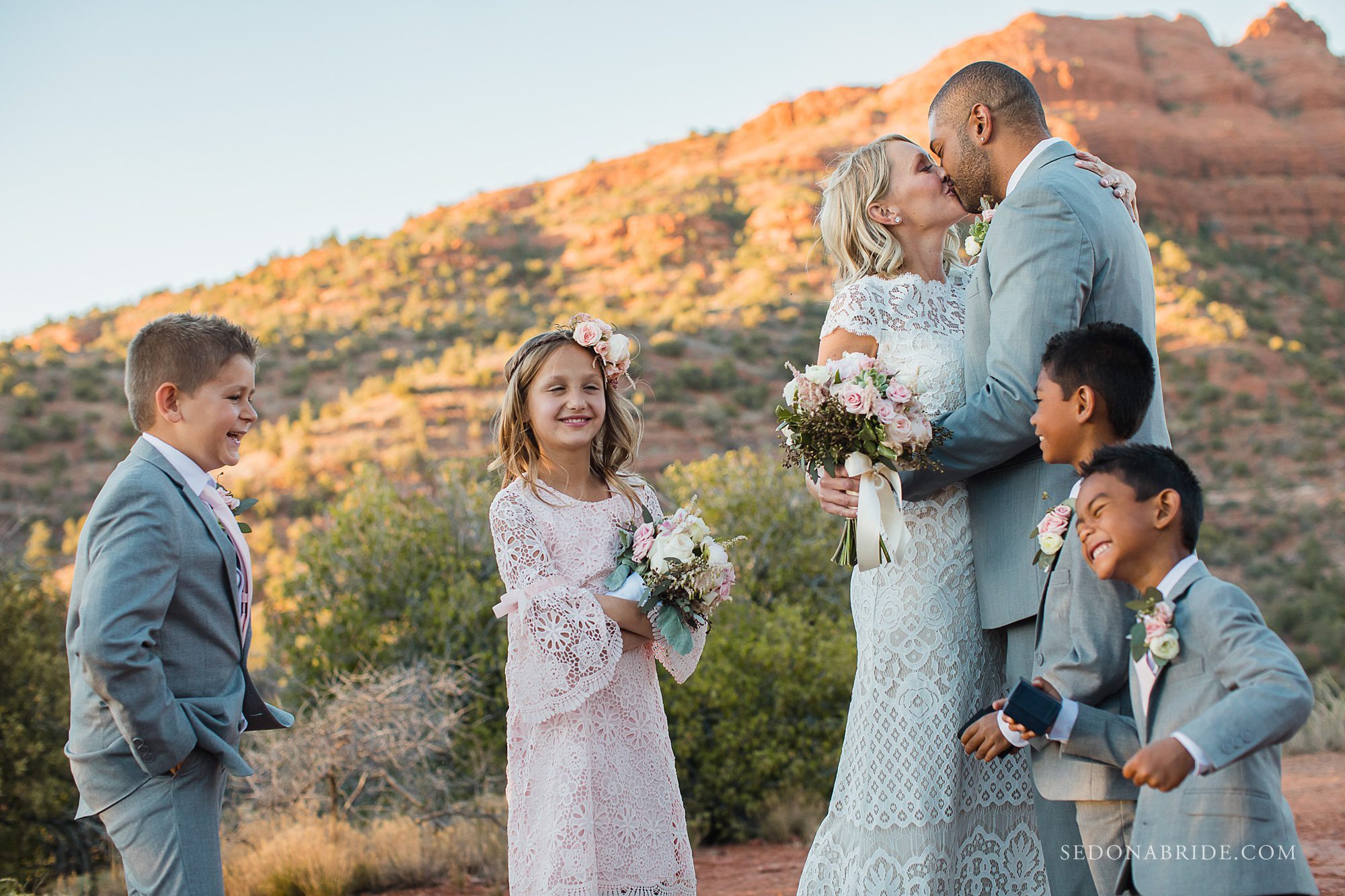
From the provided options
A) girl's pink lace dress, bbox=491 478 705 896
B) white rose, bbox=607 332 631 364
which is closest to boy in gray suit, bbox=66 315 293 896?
girl's pink lace dress, bbox=491 478 705 896

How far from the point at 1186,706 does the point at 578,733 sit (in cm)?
189

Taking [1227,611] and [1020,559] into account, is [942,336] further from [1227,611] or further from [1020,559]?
[1227,611]

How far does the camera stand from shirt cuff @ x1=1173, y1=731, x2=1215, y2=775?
2164 mm

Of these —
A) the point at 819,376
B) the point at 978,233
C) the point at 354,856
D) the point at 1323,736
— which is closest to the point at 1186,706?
the point at 819,376

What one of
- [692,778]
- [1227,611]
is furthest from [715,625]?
[1227,611]

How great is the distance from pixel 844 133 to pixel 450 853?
2118 inches

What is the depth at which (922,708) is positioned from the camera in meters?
3.34

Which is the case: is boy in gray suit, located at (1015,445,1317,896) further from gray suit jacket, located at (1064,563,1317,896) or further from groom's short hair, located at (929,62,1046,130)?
groom's short hair, located at (929,62,1046,130)

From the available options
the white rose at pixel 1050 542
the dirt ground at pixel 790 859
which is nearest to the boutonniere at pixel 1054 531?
the white rose at pixel 1050 542

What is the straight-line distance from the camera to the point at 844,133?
2212 inches

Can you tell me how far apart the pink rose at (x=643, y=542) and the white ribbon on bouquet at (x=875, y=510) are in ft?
2.54

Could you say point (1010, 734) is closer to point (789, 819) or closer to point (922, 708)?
point (922, 708)

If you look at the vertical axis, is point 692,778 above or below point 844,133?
below

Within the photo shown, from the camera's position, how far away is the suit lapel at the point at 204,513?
2936mm
